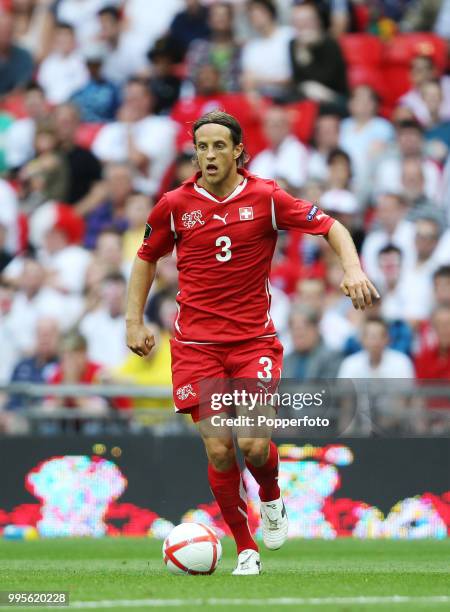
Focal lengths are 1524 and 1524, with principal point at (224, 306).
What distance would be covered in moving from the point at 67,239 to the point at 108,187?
2.48 ft

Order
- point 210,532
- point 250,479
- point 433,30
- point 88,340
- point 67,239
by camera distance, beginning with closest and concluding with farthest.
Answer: point 210,532
point 250,479
point 88,340
point 67,239
point 433,30

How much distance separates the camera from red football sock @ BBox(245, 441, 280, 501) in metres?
8.51

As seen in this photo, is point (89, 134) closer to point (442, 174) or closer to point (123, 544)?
point (442, 174)

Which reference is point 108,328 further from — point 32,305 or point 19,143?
point 19,143

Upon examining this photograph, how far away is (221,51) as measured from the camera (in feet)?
59.0

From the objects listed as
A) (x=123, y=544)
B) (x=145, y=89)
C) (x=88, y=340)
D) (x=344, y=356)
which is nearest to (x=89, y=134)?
(x=145, y=89)

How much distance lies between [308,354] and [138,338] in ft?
16.3

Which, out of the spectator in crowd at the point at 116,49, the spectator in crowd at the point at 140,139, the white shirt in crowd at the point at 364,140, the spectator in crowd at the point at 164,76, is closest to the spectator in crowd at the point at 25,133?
the spectator in crowd at the point at 140,139

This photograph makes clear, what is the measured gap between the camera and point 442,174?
614 inches

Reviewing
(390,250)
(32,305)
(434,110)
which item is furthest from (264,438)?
(434,110)

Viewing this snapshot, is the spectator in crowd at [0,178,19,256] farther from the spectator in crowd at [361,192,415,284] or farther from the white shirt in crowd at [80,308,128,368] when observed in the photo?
the spectator in crowd at [361,192,415,284]

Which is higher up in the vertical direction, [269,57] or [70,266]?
[269,57]

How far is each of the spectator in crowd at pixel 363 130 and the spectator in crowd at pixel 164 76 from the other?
2.59m

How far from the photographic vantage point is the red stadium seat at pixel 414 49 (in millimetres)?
17281
